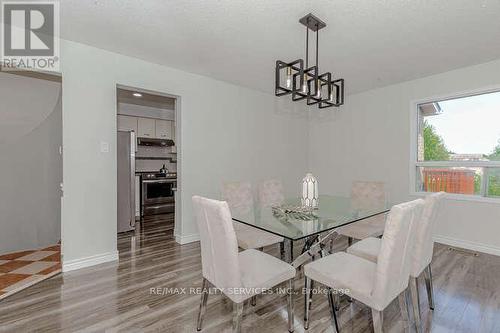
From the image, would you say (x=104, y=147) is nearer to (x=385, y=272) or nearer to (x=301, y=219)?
(x=301, y=219)

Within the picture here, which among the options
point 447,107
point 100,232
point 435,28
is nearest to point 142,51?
point 100,232

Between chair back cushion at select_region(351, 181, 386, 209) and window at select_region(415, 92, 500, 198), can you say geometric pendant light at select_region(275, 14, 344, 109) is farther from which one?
window at select_region(415, 92, 500, 198)

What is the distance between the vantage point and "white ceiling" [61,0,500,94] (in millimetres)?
1971

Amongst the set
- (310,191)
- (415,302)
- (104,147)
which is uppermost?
(104,147)

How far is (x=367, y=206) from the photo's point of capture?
265 cm

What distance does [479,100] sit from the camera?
127 inches

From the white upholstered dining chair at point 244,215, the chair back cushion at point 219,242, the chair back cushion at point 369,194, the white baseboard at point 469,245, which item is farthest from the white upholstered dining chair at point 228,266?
the white baseboard at point 469,245

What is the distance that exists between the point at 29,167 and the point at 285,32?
3664 mm

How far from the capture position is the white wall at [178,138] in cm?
257

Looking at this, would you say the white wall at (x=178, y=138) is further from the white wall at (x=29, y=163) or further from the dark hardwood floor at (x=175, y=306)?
the white wall at (x=29, y=163)

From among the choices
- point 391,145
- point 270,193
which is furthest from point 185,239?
point 391,145

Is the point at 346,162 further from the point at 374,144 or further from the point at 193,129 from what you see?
the point at 193,129

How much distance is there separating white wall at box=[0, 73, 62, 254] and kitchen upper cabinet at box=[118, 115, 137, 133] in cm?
151

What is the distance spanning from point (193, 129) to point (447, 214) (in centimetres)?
377
